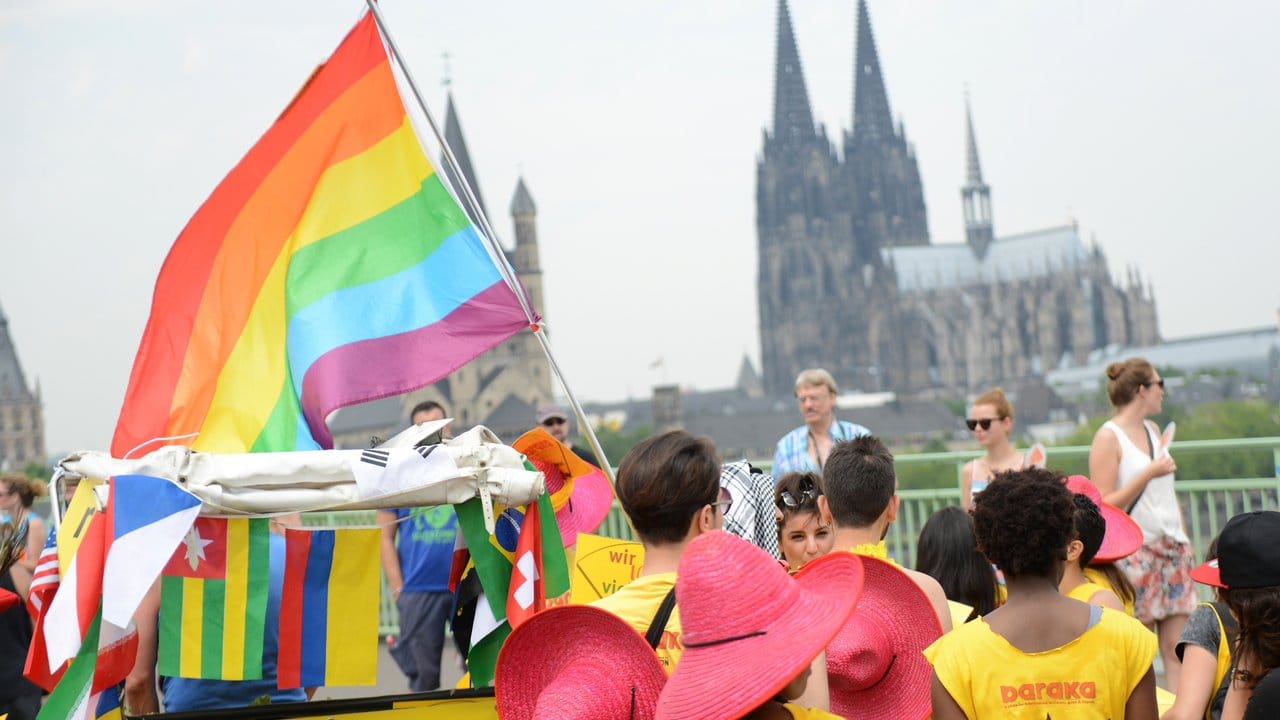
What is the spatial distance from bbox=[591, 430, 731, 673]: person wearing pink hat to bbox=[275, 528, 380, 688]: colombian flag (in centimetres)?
133

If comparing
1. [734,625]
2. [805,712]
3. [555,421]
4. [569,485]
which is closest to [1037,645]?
[805,712]

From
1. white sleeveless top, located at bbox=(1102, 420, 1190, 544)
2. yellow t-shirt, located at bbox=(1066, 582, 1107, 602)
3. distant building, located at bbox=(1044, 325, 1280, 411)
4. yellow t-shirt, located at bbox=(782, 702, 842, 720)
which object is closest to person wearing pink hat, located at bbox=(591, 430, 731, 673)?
yellow t-shirt, located at bbox=(782, 702, 842, 720)

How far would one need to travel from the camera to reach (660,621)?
2.60m

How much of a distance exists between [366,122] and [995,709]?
261 centimetres

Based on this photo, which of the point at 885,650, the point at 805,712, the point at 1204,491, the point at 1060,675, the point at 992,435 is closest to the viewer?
the point at 805,712

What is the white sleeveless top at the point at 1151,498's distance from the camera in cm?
579

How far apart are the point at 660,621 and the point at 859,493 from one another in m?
1.04

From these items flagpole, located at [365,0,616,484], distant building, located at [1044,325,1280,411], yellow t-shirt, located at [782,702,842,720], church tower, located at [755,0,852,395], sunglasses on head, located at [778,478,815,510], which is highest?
church tower, located at [755,0,852,395]

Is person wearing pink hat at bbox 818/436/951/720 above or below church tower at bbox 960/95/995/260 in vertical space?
below

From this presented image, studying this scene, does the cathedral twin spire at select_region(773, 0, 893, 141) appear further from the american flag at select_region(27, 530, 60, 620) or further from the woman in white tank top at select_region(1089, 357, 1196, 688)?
the american flag at select_region(27, 530, 60, 620)

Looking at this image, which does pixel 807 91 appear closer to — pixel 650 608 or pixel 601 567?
pixel 601 567

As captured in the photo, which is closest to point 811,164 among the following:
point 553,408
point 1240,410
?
point 1240,410

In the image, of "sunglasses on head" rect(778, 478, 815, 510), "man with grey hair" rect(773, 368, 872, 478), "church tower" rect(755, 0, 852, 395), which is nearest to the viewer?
"sunglasses on head" rect(778, 478, 815, 510)

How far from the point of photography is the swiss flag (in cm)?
366
